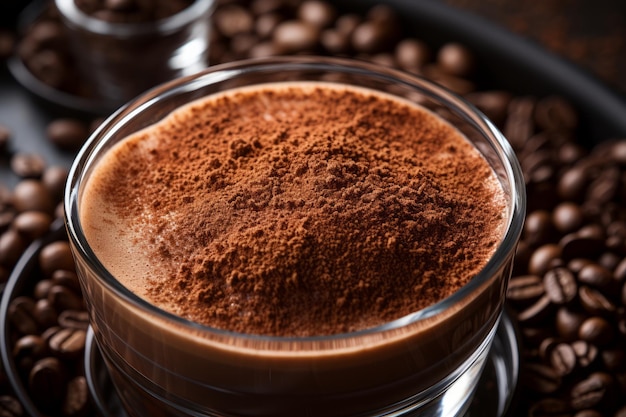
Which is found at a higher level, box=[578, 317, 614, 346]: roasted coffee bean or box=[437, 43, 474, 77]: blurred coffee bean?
box=[437, 43, 474, 77]: blurred coffee bean

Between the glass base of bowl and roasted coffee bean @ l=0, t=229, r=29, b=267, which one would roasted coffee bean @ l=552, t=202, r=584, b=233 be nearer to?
the glass base of bowl

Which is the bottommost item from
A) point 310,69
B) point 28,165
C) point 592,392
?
point 592,392

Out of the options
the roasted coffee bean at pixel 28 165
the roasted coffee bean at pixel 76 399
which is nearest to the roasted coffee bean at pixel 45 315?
the roasted coffee bean at pixel 76 399

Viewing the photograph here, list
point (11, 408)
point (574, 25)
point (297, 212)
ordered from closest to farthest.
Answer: point (297, 212) < point (11, 408) < point (574, 25)

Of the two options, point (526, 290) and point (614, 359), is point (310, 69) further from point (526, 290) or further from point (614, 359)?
point (614, 359)

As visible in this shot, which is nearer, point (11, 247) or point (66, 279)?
point (66, 279)

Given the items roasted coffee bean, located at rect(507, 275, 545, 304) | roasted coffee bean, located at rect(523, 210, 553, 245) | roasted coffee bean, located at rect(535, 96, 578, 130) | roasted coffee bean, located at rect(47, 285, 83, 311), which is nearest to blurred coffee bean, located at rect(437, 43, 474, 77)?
roasted coffee bean, located at rect(535, 96, 578, 130)

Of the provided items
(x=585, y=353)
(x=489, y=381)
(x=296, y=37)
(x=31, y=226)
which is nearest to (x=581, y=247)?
(x=585, y=353)
